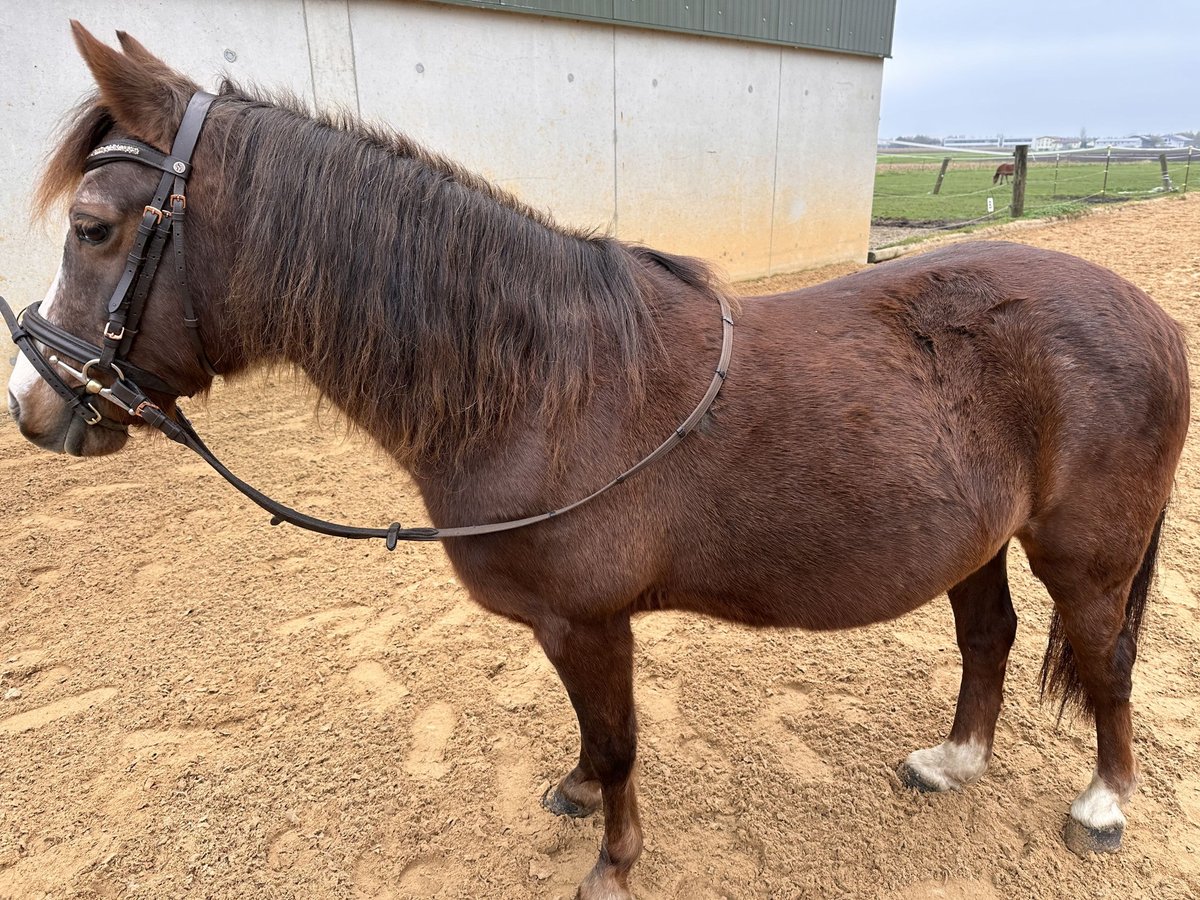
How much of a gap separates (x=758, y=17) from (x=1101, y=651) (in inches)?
370

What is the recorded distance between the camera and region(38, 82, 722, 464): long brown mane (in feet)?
4.95

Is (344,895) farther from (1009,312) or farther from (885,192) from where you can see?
(885,192)

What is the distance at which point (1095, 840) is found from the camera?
2.08m

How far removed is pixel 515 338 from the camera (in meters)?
1.61

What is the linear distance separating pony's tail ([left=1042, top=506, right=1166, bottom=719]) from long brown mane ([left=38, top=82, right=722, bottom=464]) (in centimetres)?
175

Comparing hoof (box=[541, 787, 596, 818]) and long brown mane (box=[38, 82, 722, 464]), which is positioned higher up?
long brown mane (box=[38, 82, 722, 464])

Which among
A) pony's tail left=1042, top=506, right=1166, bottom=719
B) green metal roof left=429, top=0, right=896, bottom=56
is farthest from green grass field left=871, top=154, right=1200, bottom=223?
pony's tail left=1042, top=506, right=1166, bottom=719

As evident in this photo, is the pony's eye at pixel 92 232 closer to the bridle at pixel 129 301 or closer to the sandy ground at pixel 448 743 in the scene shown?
the bridle at pixel 129 301

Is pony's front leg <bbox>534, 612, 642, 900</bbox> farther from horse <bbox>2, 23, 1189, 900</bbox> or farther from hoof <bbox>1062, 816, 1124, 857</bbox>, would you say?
hoof <bbox>1062, 816, 1124, 857</bbox>

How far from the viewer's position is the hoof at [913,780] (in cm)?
230

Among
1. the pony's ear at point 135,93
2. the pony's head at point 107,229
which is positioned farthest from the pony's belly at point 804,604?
the pony's ear at point 135,93

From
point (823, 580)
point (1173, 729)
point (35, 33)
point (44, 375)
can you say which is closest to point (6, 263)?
point (35, 33)

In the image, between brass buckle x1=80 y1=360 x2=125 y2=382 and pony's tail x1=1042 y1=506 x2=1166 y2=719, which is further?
pony's tail x1=1042 y1=506 x2=1166 y2=719

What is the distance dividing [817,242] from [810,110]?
6.25 ft
